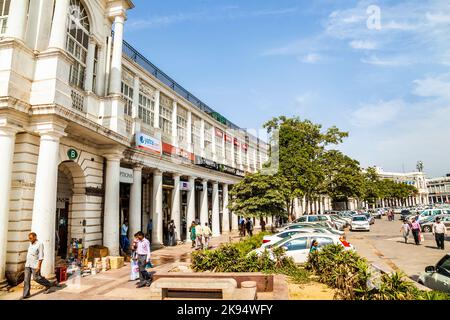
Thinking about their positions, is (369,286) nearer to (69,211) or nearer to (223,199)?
(69,211)

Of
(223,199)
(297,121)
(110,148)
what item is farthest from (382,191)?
(110,148)

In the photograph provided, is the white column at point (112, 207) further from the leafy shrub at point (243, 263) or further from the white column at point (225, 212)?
the white column at point (225, 212)

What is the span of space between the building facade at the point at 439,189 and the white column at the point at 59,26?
187037mm

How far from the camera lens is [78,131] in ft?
41.9

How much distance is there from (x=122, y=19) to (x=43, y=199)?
412 inches

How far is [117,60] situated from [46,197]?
8217 millimetres

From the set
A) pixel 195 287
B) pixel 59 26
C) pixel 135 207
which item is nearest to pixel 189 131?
pixel 135 207

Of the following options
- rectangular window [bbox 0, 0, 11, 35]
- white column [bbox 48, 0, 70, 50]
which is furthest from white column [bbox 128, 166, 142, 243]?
rectangular window [bbox 0, 0, 11, 35]

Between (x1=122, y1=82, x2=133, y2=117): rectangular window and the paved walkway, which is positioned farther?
(x1=122, y1=82, x2=133, y2=117): rectangular window

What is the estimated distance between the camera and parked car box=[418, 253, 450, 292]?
22.5 ft

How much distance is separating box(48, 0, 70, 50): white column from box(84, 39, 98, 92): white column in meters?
2.91

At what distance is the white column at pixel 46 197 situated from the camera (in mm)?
10211

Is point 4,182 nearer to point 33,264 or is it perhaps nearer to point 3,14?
point 33,264

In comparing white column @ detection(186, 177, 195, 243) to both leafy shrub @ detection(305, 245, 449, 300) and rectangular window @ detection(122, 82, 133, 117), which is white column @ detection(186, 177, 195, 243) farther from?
leafy shrub @ detection(305, 245, 449, 300)
